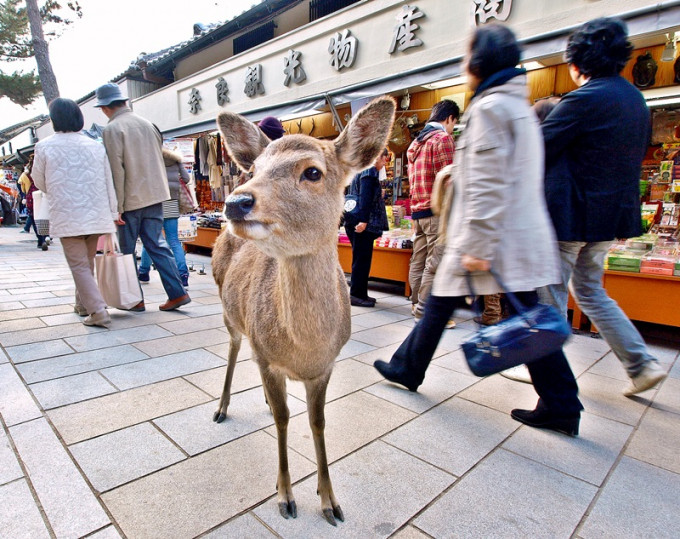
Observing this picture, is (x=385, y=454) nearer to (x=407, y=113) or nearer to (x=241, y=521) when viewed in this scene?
(x=241, y=521)

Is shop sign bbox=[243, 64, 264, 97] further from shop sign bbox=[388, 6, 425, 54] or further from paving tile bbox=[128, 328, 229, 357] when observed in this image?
paving tile bbox=[128, 328, 229, 357]

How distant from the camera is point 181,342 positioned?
4172 mm

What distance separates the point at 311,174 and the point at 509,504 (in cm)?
178

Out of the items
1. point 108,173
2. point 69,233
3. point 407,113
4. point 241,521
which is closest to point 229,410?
point 241,521

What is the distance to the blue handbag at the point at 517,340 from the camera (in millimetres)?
1891

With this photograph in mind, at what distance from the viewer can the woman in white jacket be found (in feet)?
14.0

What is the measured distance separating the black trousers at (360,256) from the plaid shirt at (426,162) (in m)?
0.99

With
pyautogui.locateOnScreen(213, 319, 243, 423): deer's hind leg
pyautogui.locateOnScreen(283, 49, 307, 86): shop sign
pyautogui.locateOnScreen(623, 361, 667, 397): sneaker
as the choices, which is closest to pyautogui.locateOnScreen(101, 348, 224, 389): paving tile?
pyautogui.locateOnScreen(213, 319, 243, 423): deer's hind leg

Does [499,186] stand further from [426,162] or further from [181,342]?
[181,342]

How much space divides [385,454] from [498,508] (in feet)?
2.09

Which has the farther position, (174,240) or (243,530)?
(174,240)

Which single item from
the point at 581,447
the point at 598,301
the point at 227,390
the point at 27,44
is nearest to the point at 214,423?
the point at 227,390

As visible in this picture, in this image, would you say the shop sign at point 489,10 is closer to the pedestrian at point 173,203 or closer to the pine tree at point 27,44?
the pedestrian at point 173,203

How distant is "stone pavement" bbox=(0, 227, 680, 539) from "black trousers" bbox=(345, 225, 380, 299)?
201 cm
